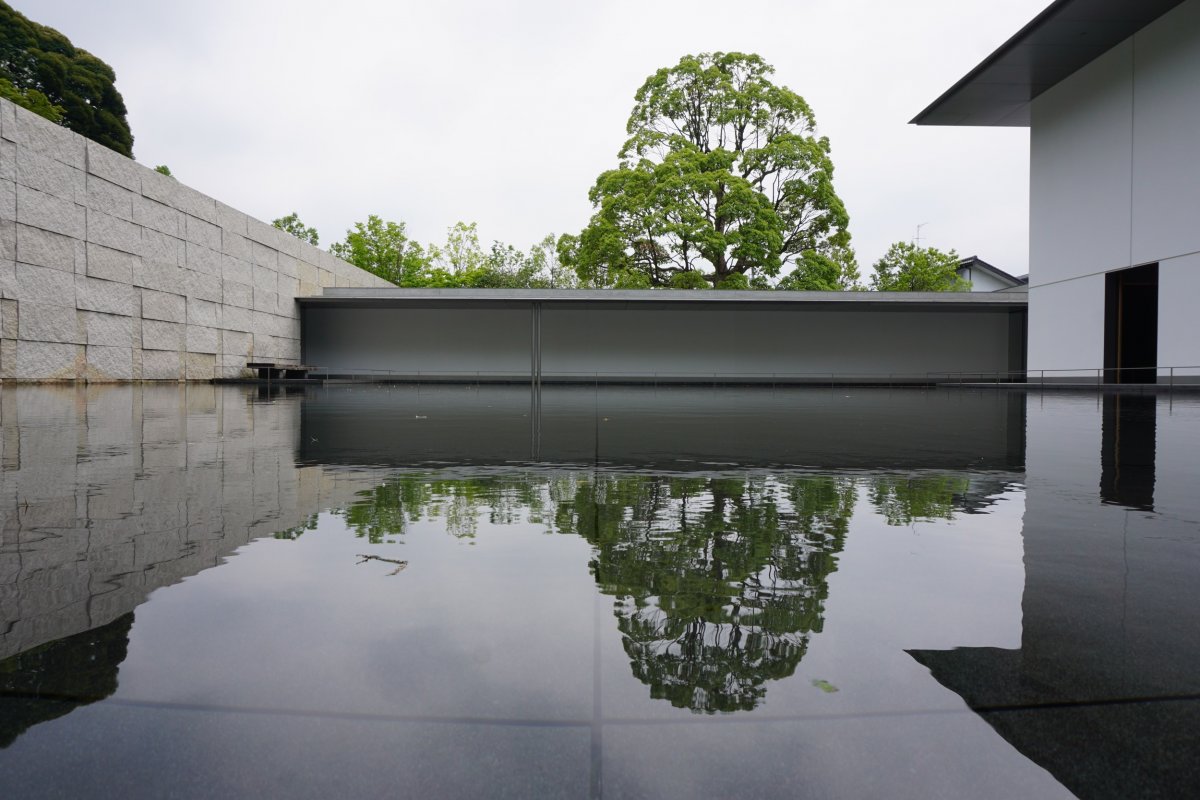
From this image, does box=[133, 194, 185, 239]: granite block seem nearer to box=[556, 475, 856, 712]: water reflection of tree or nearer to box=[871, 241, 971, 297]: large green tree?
box=[556, 475, 856, 712]: water reflection of tree

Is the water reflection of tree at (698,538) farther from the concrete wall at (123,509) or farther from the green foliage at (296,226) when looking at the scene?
the green foliage at (296,226)

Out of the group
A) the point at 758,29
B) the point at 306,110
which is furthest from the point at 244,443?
the point at 306,110

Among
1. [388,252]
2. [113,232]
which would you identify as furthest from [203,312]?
[388,252]

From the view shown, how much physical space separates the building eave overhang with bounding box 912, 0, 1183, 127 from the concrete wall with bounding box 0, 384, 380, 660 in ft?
63.6

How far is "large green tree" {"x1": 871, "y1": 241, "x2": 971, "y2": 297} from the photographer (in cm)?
4928

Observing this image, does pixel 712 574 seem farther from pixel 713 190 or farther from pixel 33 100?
pixel 33 100

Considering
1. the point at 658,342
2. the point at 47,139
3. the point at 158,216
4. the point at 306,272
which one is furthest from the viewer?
the point at 658,342

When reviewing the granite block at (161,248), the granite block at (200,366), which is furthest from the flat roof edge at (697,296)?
the granite block at (161,248)

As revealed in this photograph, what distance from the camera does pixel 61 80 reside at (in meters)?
39.0

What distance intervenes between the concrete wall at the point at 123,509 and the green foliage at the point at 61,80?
3970cm

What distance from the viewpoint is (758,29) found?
32625mm

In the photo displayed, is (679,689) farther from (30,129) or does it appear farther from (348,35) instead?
(348,35)

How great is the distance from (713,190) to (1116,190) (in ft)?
47.5

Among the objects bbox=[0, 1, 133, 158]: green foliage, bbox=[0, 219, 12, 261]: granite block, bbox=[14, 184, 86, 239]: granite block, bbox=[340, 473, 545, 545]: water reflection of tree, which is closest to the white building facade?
bbox=[340, 473, 545, 545]: water reflection of tree
